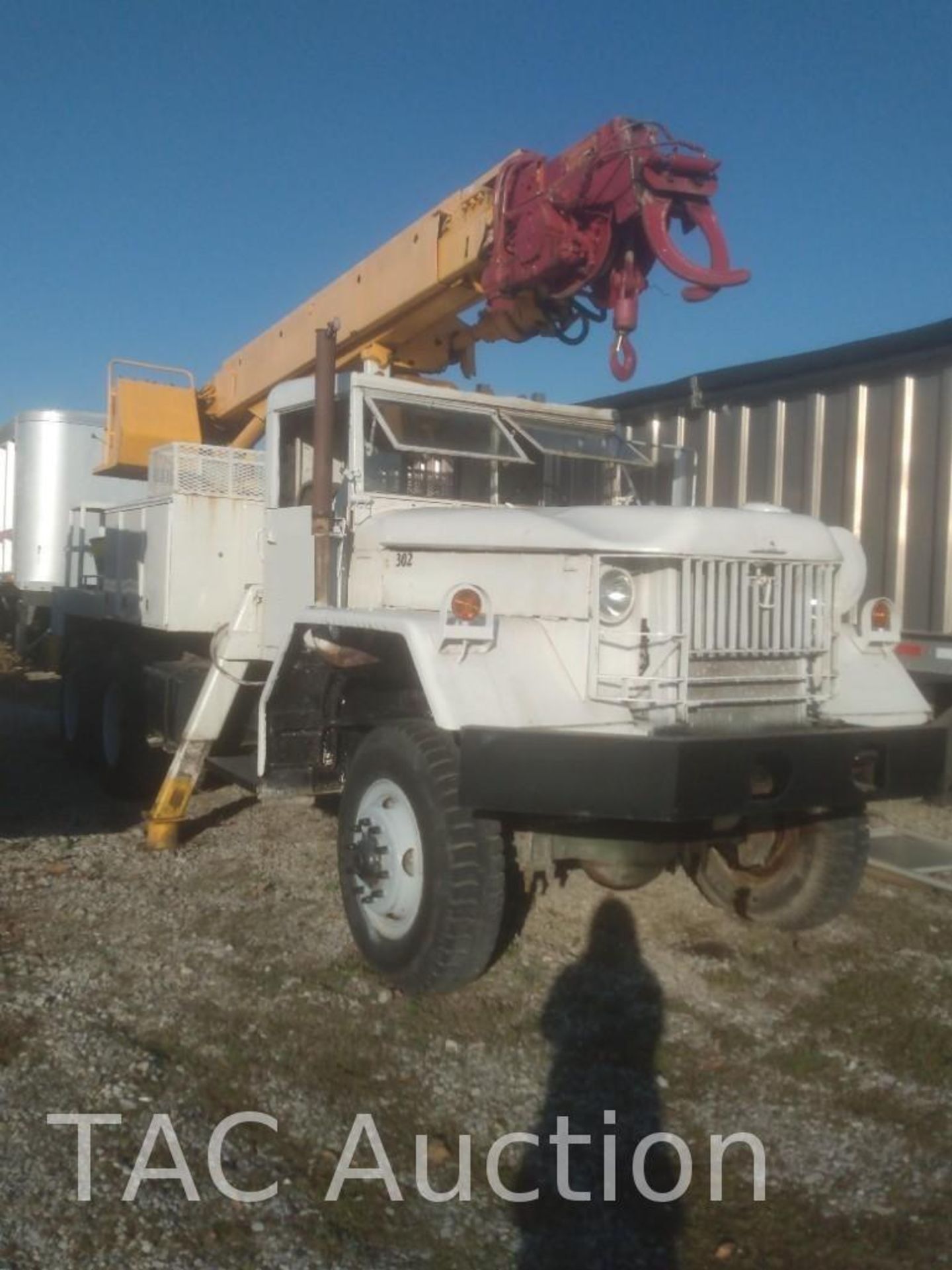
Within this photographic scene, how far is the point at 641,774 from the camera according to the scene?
12.1 ft

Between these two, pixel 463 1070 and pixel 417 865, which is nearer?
pixel 463 1070

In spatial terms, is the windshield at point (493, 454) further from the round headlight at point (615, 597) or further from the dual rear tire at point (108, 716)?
the dual rear tire at point (108, 716)

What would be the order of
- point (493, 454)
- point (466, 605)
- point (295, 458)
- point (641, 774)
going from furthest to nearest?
point (295, 458), point (493, 454), point (466, 605), point (641, 774)

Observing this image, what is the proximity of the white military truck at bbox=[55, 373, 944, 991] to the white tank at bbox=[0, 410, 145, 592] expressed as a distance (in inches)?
377

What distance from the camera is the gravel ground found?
2922 mm

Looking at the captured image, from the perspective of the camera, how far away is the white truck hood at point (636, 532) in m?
4.05

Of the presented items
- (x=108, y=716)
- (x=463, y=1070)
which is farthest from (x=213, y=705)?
(x=463, y=1070)

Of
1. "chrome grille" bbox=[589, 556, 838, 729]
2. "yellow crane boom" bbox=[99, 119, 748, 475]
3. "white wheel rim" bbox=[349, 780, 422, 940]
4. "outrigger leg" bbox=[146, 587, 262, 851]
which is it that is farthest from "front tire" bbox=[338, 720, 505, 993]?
"yellow crane boom" bbox=[99, 119, 748, 475]

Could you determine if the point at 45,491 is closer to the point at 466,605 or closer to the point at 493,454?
the point at 493,454

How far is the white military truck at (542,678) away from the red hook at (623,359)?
448 mm

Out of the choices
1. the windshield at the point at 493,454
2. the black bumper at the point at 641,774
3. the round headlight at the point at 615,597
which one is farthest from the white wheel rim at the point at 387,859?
the windshield at the point at 493,454

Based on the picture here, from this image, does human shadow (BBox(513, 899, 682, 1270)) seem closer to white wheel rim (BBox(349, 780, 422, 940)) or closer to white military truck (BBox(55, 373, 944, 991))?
white military truck (BBox(55, 373, 944, 991))

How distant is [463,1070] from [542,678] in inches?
53.4

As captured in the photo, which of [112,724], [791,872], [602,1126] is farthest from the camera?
[112,724]
